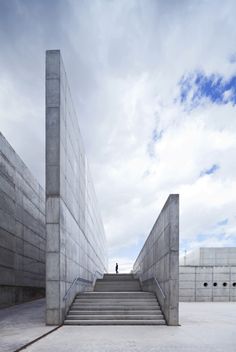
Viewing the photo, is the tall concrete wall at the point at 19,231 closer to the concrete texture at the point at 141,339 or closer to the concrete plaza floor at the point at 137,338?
the concrete plaza floor at the point at 137,338

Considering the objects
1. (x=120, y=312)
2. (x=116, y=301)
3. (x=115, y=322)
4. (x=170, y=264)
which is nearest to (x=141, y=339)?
(x=115, y=322)

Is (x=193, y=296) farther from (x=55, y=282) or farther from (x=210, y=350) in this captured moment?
(x=210, y=350)

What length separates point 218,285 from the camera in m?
24.1

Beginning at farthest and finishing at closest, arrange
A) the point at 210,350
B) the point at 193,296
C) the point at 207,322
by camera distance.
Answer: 1. the point at 193,296
2. the point at 207,322
3. the point at 210,350

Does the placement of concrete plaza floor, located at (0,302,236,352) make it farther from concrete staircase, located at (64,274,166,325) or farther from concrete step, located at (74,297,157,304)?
concrete step, located at (74,297,157,304)

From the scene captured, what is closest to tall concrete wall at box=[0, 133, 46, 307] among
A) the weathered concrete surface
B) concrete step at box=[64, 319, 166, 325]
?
the weathered concrete surface

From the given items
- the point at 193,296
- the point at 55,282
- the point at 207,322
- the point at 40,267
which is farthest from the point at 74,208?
the point at 193,296

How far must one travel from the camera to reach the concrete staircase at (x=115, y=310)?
1088 centimetres

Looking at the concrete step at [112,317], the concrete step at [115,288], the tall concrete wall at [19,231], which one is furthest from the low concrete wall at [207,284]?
the concrete step at [112,317]

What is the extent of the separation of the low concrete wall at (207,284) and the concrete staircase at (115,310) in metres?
11.9

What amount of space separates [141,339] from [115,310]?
3577 mm

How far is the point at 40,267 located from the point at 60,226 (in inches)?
561

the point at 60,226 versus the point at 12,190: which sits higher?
the point at 12,190

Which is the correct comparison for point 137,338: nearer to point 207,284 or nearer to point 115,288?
point 115,288
